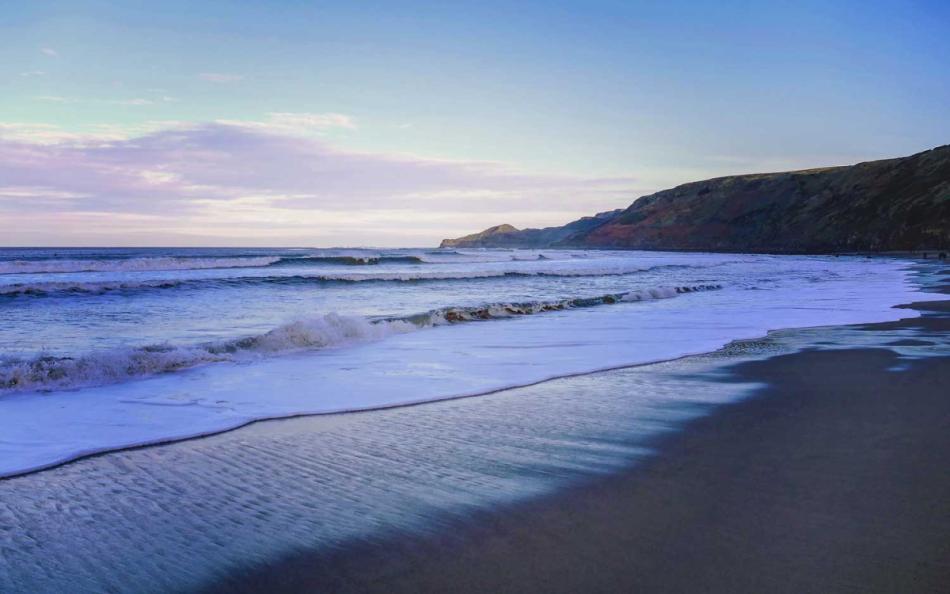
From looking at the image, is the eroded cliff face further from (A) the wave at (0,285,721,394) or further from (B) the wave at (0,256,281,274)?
(A) the wave at (0,285,721,394)

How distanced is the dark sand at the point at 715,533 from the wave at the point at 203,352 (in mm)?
5015

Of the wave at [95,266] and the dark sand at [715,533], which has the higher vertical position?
the wave at [95,266]

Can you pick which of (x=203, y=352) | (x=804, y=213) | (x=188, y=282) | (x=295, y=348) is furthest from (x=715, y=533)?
(x=804, y=213)

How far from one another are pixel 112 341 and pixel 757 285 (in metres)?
19.8

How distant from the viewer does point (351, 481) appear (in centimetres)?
345

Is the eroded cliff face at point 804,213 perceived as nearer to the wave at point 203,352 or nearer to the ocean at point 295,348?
the ocean at point 295,348

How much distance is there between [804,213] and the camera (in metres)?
99.0

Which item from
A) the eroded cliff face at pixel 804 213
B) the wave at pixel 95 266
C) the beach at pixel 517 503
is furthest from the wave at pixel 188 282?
the eroded cliff face at pixel 804 213

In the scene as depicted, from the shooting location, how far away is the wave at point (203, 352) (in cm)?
634

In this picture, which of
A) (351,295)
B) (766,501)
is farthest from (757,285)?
(766,501)

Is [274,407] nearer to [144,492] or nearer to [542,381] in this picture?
[144,492]

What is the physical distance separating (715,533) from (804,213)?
107911 millimetres

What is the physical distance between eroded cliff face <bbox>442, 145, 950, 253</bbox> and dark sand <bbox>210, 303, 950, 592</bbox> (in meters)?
Result: 69.1

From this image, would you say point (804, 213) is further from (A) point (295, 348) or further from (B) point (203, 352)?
(B) point (203, 352)
